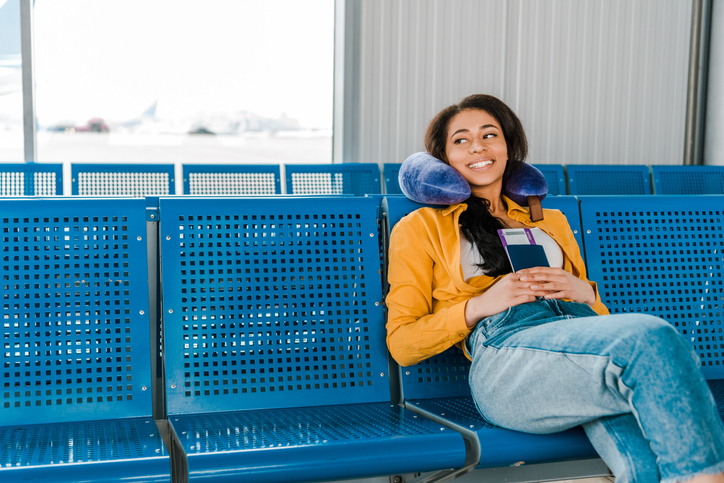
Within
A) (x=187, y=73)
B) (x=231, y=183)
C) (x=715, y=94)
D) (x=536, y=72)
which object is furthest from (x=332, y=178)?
(x=715, y=94)

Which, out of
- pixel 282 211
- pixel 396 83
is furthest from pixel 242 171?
pixel 282 211

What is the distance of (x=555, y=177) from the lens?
17.7 ft

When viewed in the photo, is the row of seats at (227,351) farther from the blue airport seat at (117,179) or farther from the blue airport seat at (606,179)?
the blue airport seat at (606,179)

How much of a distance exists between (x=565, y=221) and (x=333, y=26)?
4630 millimetres

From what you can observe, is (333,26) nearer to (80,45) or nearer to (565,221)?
(80,45)

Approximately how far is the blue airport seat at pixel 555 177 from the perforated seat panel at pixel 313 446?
13.5 feet

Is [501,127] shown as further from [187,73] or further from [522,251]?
[187,73]

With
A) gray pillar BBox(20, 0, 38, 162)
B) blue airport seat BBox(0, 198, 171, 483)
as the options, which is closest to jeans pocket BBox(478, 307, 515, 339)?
blue airport seat BBox(0, 198, 171, 483)

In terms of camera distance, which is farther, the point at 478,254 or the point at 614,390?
the point at 478,254

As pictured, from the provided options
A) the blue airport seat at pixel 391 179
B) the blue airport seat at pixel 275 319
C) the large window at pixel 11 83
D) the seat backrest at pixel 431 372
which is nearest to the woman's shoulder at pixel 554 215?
the seat backrest at pixel 431 372

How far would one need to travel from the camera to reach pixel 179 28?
20.0 feet

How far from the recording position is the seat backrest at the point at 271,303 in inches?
67.6

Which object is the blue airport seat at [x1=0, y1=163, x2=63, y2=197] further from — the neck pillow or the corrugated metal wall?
the neck pillow

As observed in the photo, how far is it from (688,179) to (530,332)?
17.0 ft
